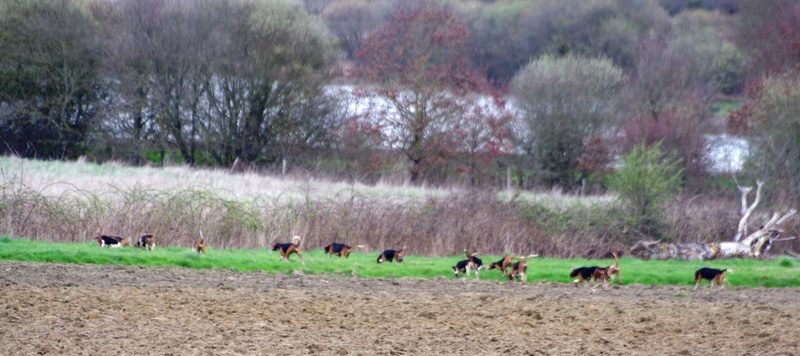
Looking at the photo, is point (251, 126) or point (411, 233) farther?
point (251, 126)

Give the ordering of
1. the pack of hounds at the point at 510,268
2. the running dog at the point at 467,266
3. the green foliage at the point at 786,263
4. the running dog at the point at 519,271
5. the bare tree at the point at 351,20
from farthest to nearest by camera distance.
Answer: the bare tree at the point at 351,20
the green foliage at the point at 786,263
the running dog at the point at 467,266
the running dog at the point at 519,271
the pack of hounds at the point at 510,268

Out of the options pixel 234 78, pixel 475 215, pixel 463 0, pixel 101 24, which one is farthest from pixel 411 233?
pixel 463 0

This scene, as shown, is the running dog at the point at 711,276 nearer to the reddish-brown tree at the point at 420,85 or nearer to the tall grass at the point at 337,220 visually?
the tall grass at the point at 337,220

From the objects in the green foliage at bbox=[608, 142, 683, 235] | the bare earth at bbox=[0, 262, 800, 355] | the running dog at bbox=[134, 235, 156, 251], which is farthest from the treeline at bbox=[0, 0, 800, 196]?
the bare earth at bbox=[0, 262, 800, 355]

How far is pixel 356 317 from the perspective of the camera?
36.2 ft

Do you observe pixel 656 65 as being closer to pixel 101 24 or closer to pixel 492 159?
pixel 492 159

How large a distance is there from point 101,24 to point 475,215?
28747mm

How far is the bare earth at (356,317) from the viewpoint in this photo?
9344mm

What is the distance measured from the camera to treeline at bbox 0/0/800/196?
41406 millimetres

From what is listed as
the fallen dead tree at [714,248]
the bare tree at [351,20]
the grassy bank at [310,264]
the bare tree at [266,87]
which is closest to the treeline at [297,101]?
the bare tree at [266,87]

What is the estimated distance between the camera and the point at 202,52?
4119cm

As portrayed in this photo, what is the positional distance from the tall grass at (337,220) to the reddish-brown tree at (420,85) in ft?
51.4

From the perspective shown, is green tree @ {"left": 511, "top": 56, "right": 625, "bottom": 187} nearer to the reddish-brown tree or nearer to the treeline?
the treeline

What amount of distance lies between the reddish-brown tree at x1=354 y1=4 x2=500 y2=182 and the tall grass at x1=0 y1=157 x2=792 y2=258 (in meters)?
15.7
